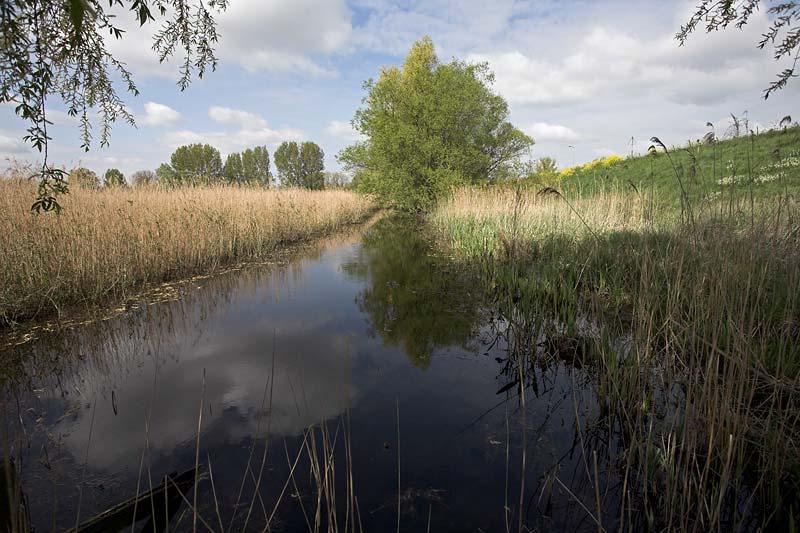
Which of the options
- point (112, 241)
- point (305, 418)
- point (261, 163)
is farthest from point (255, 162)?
point (305, 418)

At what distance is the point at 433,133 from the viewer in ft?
64.2

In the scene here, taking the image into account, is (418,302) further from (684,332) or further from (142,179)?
(142,179)

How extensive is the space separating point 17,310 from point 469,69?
21661 millimetres

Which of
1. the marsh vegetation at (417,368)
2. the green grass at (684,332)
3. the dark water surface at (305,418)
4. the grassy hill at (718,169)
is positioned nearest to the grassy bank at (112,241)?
the marsh vegetation at (417,368)

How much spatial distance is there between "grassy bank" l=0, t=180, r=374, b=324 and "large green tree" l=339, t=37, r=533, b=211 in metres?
10.1

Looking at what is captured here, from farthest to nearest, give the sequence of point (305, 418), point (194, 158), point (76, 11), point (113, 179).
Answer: point (194, 158)
point (113, 179)
point (305, 418)
point (76, 11)

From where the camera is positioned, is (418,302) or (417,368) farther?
(418,302)

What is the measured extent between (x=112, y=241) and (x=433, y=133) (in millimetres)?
16057

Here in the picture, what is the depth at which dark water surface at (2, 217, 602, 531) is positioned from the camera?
220cm

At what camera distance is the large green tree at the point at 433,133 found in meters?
18.9

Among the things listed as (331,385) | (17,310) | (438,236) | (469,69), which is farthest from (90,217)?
(469,69)

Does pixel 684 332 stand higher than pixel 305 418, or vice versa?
pixel 684 332

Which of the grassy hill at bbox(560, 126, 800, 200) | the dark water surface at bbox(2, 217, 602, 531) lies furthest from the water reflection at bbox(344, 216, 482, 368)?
the grassy hill at bbox(560, 126, 800, 200)

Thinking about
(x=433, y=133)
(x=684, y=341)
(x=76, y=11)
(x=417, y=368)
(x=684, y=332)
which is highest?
(x=433, y=133)
